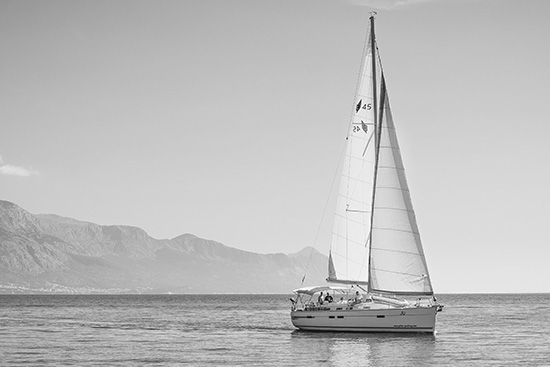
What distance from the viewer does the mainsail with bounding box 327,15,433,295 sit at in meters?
58.9

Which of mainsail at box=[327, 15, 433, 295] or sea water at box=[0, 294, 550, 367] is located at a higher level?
mainsail at box=[327, 15, 433, 295]

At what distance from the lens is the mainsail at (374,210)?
193 ft

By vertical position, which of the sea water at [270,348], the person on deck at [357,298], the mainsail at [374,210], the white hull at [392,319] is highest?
the mainsail at [374,210]

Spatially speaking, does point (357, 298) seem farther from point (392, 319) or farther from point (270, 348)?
point (270, 348)

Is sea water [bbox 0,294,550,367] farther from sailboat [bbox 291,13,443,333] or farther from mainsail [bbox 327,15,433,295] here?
mainsail [bbox 327,15,433,295]

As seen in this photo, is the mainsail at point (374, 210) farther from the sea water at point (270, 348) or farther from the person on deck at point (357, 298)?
the sea water at point (270, 348)

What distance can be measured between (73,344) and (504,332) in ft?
135

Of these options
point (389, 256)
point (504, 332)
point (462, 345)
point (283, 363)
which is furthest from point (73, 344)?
point (504, 332)

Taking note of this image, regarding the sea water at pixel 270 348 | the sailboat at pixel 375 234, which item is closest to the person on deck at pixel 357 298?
the sailboat at pixel 375 234

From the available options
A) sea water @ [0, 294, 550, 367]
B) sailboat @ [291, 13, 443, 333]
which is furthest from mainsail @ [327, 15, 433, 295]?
sea water @ [0, 294, 550, 367]

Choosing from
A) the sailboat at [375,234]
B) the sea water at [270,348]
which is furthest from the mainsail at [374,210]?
the sea water at [270,348]

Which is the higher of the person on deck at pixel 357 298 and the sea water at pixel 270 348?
the person on deck at pixel 357 298

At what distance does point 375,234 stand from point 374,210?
72.8 inches

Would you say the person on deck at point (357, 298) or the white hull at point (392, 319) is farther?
the person on deck at point (357, 298)
